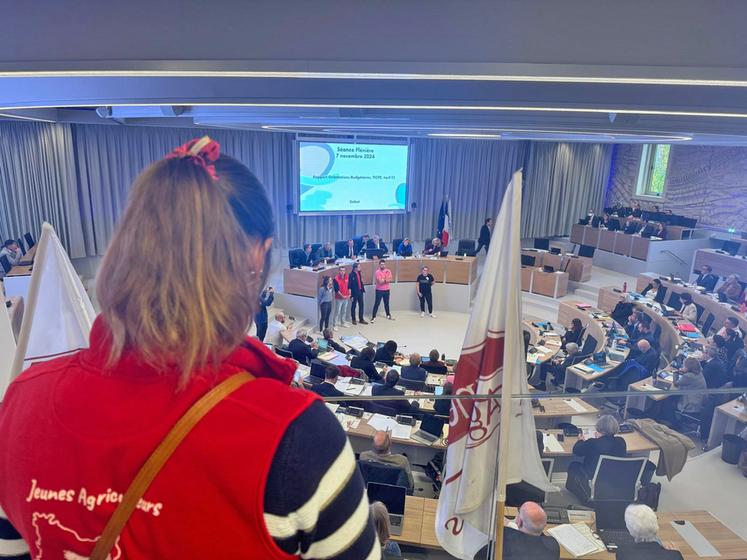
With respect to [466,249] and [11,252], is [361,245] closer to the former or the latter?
[466,249]

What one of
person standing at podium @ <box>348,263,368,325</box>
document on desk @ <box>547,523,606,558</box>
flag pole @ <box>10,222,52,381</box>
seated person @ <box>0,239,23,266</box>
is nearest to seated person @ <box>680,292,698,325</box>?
person standing at podium @ <box>348,263,368,325</box>

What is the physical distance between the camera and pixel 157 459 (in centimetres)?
65

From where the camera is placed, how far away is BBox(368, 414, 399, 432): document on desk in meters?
5.69

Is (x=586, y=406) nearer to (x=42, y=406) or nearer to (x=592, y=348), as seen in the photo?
(x=592, y=348)

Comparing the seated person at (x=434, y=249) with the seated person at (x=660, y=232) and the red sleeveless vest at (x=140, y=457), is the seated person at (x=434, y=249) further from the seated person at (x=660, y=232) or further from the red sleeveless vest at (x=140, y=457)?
the red sleeveless vest at (x=140, y=457)

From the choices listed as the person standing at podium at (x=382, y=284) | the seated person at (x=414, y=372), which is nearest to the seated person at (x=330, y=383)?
the seated person at (x=414, y=372)

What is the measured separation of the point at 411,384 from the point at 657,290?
673cm

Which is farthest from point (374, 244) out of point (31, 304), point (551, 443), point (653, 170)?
point (31, 304)

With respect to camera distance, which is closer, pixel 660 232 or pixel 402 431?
pixel 402 431

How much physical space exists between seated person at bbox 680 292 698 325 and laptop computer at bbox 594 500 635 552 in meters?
6.55

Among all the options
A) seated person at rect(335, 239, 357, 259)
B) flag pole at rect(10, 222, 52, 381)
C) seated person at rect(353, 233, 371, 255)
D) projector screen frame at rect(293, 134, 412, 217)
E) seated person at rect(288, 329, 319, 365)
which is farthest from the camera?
projector screen frame at rect(293, 134, 412, 217)

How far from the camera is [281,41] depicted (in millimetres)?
2270

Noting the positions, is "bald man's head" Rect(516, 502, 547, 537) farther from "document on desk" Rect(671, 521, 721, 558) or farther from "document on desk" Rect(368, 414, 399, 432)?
"document on desk" Rect(368, 414, 399, 432)

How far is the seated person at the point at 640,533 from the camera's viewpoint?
12.3 ft
